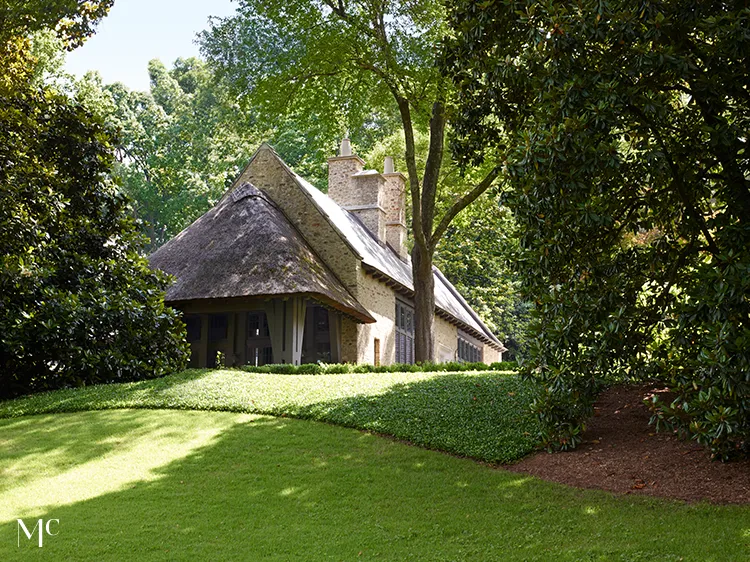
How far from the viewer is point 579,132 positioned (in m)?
9.21

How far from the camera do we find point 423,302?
21938 mm

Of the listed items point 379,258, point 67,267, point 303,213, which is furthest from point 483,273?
point 67,267

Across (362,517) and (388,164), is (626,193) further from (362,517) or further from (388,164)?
(388,164)

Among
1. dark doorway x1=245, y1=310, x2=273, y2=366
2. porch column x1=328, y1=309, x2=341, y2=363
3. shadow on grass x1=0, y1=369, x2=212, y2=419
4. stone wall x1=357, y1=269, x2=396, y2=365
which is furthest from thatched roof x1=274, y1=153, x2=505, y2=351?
shadow on grass x1=0, y1=369, x2=212, y2=419

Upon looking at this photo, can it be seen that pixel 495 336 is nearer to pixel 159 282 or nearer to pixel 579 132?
pixel 159 282

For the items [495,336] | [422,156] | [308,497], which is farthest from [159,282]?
[495,336]

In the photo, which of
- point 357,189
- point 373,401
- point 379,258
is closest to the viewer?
point 373,401

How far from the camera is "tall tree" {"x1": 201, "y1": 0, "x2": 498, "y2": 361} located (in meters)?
19.6

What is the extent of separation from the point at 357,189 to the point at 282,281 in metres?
A: 11.2

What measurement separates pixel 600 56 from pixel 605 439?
4.94 metres

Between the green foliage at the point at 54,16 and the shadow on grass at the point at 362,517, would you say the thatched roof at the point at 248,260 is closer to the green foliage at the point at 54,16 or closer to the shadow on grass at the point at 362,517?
the green foliage at the point at 54,16

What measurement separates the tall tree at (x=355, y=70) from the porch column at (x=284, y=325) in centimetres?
328

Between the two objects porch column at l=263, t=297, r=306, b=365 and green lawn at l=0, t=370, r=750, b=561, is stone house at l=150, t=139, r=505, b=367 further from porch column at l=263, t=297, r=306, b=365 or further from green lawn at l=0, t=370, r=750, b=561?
green lawn at l=0, t=370, r=750, b=561

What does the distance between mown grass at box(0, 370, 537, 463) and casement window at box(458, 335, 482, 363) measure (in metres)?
18.7
